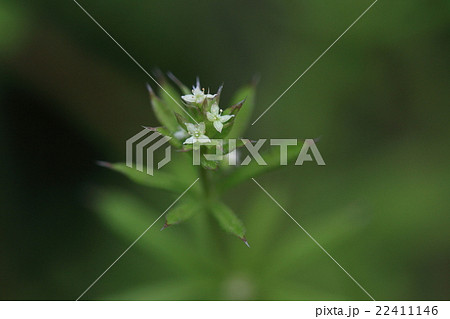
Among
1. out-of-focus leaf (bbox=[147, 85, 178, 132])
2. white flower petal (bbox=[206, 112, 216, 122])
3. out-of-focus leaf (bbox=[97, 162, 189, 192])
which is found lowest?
out-of-focus leaf (bbox=[97, 162, 189, 192])

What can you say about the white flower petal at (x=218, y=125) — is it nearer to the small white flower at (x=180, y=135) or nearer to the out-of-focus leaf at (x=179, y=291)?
the small white flower at (x=180, y=135)

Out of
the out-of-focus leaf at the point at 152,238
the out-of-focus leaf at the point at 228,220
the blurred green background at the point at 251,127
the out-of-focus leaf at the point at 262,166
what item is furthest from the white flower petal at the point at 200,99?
the blurred green background at the point at 251,127

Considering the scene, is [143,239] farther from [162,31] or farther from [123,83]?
[162,31]

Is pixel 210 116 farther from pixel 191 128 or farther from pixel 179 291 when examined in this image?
pixel 179 291

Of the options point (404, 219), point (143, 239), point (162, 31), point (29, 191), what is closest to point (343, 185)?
point (404, 219)

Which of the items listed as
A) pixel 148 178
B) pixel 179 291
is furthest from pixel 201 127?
pixel 179 291

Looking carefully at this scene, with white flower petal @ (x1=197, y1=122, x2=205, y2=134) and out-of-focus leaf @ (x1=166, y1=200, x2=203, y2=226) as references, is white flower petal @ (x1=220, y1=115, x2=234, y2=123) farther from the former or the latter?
out-of-focus leaf @ (x1=166, y1=200, x2=203, y2=226)

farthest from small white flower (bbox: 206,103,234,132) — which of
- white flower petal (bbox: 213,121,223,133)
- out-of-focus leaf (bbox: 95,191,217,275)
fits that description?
out-of-focus leaf (bbox: 95,191,217,275)
